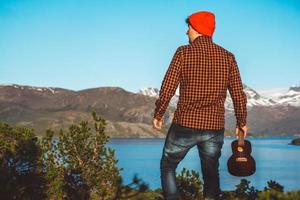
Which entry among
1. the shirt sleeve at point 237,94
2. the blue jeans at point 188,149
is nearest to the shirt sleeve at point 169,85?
the blue jeans at point 188,149

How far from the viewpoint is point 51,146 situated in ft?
48.8

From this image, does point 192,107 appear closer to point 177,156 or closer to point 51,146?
point 177,156

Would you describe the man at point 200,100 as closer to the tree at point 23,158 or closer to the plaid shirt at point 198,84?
the plaid shirt at point 198,84

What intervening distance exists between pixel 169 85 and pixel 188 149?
99 centimetres

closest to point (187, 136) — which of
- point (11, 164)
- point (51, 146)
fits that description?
point (11, 164)

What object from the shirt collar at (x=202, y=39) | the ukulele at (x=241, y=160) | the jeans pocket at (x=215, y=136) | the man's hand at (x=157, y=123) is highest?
the shirt collar at (x=202, y=39)

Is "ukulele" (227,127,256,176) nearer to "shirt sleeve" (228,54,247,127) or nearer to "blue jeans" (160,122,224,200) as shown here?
"shirt sleeve" (228,54,247,127)

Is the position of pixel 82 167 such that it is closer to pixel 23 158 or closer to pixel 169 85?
pixel 23 158

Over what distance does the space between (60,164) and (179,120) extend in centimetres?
803

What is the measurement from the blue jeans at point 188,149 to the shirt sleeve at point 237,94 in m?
0.47

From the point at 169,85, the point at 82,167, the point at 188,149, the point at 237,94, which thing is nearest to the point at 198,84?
the point at 169,85

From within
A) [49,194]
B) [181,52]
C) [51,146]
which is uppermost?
[181,52]

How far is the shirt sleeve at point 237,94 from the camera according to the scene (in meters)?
7.79

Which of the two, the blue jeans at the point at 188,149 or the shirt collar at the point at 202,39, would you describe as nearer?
the blue jeans at the point at 188,149
